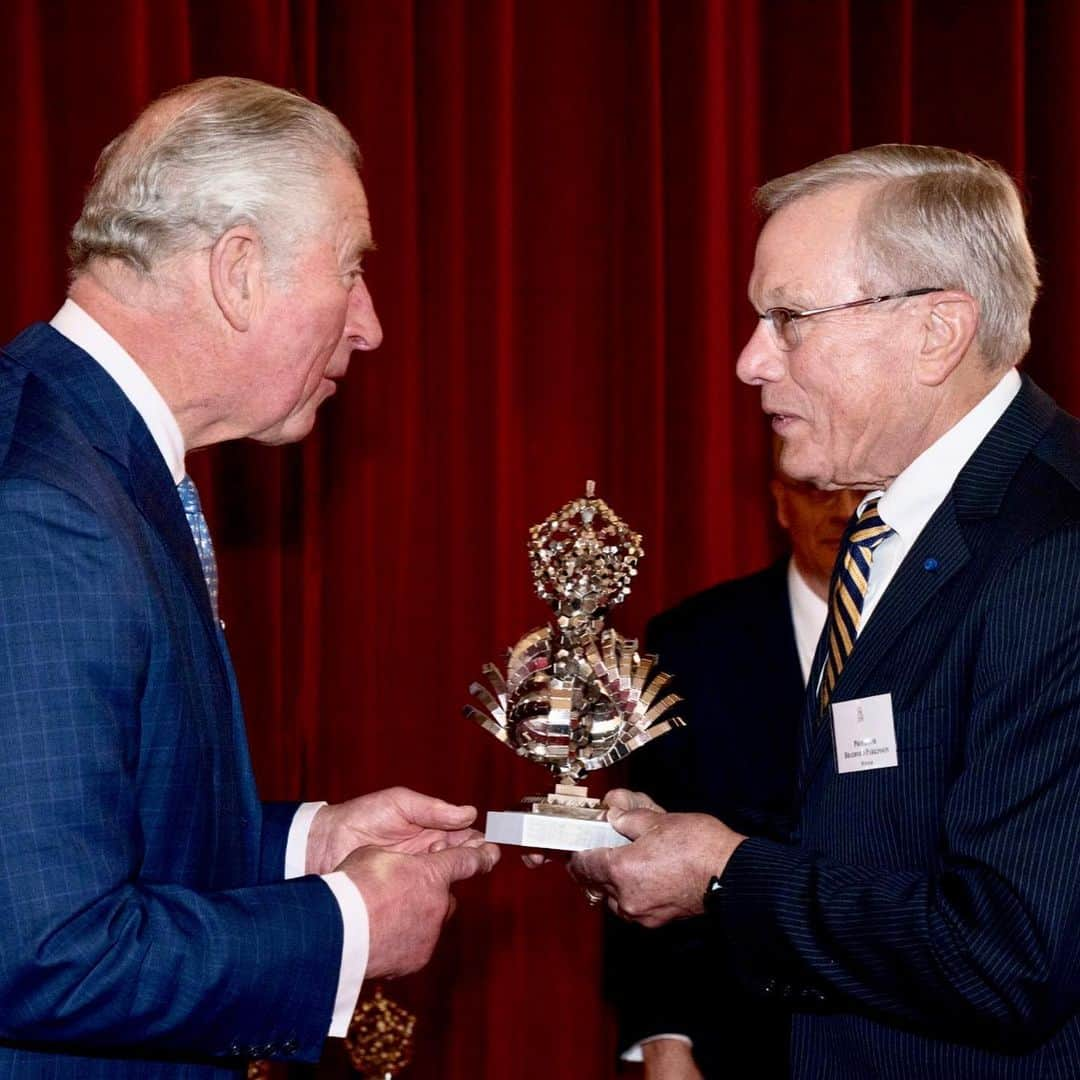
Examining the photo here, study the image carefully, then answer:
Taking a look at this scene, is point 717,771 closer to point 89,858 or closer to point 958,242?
point 958,242

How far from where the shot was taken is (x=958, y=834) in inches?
72.0

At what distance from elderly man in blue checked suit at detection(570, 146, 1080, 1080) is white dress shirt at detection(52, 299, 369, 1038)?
476mm

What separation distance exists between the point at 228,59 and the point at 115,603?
2164mm

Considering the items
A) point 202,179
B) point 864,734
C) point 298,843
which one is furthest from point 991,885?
point 202,179

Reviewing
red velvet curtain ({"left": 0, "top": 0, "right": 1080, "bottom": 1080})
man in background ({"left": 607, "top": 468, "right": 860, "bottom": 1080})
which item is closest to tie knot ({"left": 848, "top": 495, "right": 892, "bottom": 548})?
man in background ({"left": 607, "top": 468, "right": 860, "bottom": 1080})

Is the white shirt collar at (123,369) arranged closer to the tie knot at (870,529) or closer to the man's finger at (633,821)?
the man's finger at (633,821)

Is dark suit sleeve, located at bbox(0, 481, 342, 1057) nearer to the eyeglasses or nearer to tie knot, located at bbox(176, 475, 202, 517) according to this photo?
tie knot, located at bbox(176, 475, 202, 517)

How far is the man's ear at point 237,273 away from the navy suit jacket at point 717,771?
4.05 feet

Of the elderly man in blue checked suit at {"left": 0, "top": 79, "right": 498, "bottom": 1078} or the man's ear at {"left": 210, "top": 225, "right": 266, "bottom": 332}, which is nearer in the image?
the elderly man in blue checked suit at {"left": 0, "top": 79, "right": 498, "bottom": 1078}

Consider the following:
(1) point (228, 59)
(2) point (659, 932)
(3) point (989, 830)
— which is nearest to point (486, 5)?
(1) point (228, 59)

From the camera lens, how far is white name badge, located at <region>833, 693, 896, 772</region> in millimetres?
1983

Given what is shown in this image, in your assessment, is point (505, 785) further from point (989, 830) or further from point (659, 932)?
point (989, 830)

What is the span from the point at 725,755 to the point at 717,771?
37 millimetres

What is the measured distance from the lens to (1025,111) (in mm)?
4250
